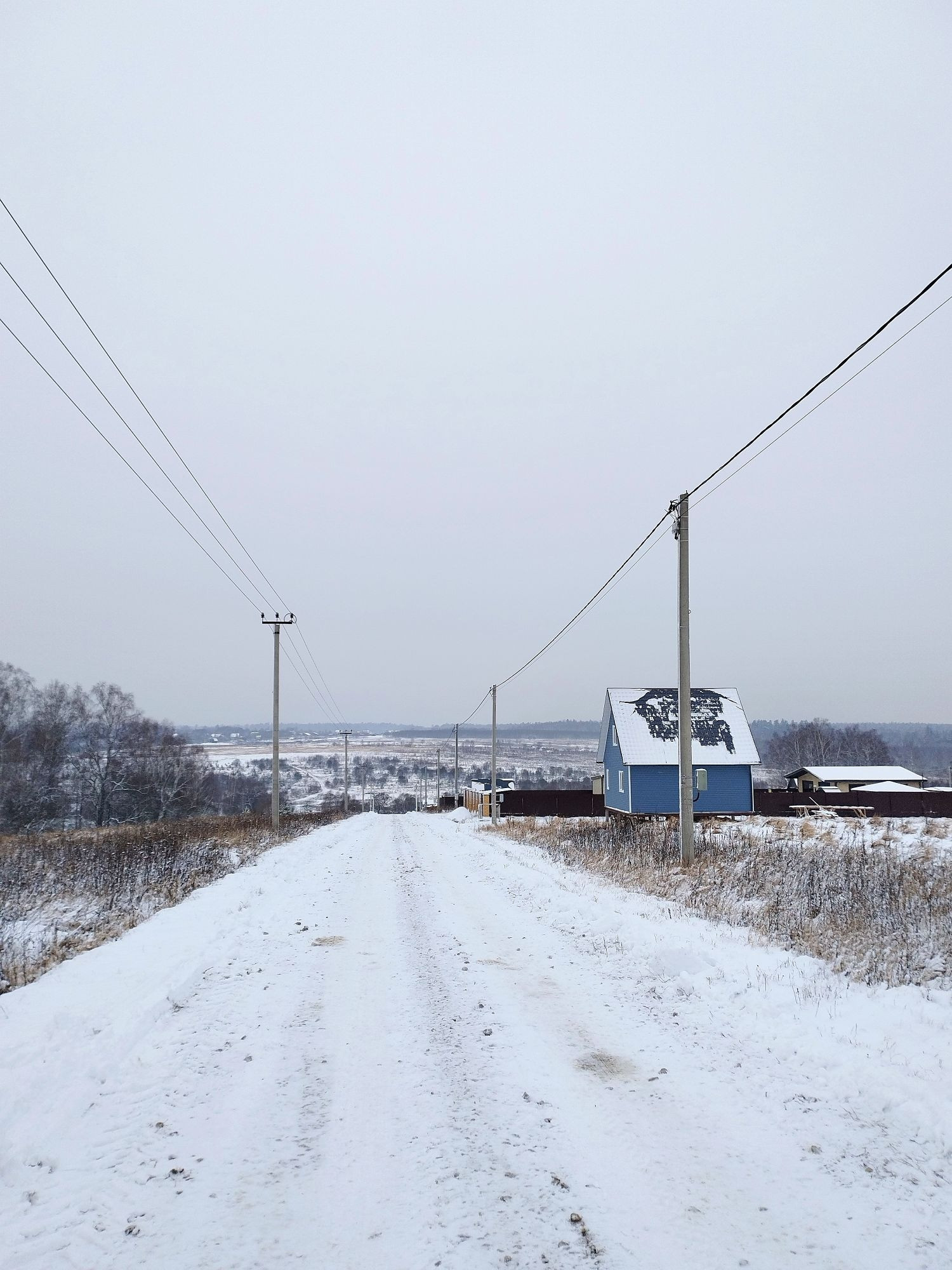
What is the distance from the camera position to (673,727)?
38.6 meters

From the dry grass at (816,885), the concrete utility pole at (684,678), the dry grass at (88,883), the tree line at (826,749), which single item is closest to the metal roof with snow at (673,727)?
the dry grass at (816,885)

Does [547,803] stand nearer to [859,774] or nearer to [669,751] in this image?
[669,751]

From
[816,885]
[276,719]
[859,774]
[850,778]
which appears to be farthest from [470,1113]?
[859,774]

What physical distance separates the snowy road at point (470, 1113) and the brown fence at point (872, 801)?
116ft

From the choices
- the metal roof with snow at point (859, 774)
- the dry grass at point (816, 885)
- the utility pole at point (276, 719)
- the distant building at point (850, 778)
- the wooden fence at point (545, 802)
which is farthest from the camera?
the metal roof with snow at point (859, 774)

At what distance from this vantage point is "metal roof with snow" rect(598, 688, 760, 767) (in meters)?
37.8

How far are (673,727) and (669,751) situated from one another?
1.58m

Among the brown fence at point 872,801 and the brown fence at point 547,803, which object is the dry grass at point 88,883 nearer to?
the brown fence at point 547,803

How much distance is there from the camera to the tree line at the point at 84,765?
50406 mm

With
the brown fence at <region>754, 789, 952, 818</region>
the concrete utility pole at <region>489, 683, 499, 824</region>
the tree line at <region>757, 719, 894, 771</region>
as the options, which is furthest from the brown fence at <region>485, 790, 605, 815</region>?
the tree line at <region>757, 719, 894, 771</region>

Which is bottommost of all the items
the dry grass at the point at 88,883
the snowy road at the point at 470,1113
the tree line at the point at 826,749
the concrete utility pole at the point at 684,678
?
the tree line at the point at 826,749

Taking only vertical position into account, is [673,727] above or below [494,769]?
above

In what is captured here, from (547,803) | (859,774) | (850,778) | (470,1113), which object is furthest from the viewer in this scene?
(859,774)

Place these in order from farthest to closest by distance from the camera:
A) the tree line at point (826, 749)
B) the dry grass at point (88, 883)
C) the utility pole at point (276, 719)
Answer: the tree line at point (826, 749)
the utility pole at point (276, 719)
the dry grass at point (88, 883)
